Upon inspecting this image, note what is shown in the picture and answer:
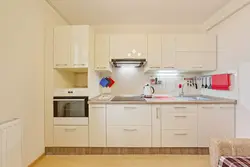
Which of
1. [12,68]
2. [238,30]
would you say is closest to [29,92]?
[12,68]

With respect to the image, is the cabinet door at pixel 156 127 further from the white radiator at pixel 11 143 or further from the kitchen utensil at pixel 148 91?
the white radiator at pixel 11 143

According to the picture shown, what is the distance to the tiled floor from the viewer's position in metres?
3.08

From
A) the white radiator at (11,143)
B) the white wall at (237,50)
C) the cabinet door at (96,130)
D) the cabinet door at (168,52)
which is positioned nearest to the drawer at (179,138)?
the white wall at (237,50)

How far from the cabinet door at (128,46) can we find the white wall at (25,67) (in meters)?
1.23

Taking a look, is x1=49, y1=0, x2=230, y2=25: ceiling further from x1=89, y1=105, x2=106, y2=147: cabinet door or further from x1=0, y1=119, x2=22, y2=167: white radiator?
x1=0, y1=119, x2=22, y2=167: white radiator

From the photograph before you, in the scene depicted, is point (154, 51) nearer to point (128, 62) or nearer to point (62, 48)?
point (128, 62)

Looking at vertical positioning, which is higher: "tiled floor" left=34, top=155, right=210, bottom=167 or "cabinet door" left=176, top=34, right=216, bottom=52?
"cabinet door" left=176, top=34, right=216, bottom=52

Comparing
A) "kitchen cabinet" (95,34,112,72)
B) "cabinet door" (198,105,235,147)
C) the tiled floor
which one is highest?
"kitchen cabinet" (95,34,112,72)

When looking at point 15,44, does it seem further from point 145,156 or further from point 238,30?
point 238,30

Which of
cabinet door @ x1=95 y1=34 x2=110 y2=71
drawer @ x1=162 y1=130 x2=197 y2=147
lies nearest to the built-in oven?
cabinet door @ x1=95 y1=34 x2=110 y2=71

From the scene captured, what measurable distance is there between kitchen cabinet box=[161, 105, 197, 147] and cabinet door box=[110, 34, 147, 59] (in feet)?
3.83

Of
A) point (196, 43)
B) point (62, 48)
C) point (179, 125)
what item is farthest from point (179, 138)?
point (62, 48)

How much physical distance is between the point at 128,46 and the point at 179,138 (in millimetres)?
1849

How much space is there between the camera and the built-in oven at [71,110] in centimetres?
350
